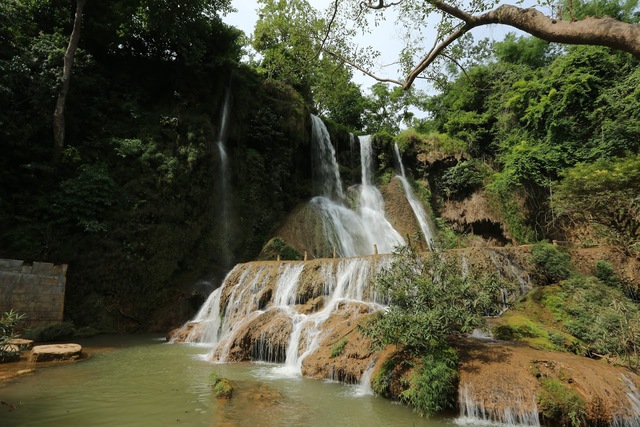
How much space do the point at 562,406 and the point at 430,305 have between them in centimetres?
241

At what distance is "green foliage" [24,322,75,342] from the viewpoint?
1074cm

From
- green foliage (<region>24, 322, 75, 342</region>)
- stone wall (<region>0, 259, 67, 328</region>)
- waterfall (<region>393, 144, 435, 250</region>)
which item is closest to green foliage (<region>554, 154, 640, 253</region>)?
waterfall (<region>393, 144, 435, 250</region>)

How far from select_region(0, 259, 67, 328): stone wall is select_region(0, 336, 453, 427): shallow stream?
5.12 m

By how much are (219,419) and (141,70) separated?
21063 millimetres

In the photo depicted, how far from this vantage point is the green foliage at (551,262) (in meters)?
10.7

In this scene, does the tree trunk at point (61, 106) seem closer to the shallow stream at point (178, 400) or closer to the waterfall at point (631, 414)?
the shallow stream at point (178, 400)

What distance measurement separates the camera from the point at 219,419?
4930mm

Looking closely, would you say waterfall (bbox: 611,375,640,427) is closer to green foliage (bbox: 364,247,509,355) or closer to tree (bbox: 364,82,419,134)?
green foliage (bbox: 364,247,509,355)

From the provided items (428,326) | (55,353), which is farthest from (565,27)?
(55,353)

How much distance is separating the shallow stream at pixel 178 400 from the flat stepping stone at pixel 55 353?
0.61 meters

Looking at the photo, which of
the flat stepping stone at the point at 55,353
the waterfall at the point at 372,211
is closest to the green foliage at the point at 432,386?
the flat stepping stone at the point at 55,353

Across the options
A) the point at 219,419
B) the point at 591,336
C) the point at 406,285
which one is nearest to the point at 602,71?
the point at 591,336

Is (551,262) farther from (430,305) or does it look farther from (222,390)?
(222,390)

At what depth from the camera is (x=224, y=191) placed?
19.2 meters
